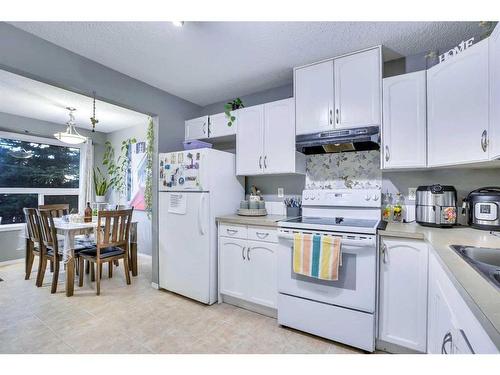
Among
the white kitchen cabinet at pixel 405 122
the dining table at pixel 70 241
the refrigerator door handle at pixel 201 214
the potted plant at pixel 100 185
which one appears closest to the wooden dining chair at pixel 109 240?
the dining table at pixel 70 241

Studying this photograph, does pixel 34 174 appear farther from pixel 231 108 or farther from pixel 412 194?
pixel 412 194

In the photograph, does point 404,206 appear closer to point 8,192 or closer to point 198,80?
point 198,80

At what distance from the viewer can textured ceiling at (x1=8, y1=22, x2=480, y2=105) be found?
1.75m

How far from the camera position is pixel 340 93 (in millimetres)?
2080

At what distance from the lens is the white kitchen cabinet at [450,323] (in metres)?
0.68

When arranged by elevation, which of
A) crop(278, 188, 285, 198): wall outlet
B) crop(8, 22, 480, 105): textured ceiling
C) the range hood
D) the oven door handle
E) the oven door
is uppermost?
crop(8, 22, 480, 105): textured ceiling

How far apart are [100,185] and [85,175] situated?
1.14 ft

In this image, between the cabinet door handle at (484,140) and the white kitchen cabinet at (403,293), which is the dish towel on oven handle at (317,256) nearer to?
the white kitchen cabinet at (403,293)

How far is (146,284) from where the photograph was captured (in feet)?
9.78

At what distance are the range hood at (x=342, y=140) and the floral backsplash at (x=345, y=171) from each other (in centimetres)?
8

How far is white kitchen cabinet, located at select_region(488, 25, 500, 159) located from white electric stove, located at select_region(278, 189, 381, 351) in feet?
2.66

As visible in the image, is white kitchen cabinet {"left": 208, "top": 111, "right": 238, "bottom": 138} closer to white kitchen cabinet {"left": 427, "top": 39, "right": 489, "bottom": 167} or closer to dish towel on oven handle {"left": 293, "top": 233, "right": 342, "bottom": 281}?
dish towel on oven handle {"left": 293, "top": 233, "right": 342, "bottom": 281}

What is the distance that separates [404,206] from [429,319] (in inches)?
37.0

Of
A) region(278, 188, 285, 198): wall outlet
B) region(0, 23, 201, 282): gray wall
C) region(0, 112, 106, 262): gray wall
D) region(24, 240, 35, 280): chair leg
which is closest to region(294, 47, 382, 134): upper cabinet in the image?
region(278, 188, 285, 198): wall outlet
